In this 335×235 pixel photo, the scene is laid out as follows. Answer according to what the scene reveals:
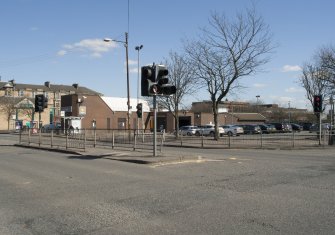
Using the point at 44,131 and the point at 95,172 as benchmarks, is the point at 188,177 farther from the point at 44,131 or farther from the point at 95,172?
the point at 44,131

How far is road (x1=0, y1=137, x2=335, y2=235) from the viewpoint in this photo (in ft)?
23.5

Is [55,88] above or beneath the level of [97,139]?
above

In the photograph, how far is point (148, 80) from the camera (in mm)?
17656

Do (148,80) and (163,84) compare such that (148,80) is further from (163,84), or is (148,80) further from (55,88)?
(55,88)

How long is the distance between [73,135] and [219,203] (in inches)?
692

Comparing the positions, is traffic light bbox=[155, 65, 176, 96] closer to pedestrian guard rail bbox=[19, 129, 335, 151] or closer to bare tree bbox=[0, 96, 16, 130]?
pedestrian guard rail bbox=[19, 129, 335, 151]

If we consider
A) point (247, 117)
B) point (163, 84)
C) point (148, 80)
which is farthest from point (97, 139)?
point (247, 117)

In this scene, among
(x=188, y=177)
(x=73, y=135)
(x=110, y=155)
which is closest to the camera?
(x=188, y=177)

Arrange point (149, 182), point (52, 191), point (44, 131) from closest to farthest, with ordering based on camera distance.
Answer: point (52, 191) → point (149, 182) → point (44, 131)

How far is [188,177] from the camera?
12.9 m

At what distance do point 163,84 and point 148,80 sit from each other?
2.03ft

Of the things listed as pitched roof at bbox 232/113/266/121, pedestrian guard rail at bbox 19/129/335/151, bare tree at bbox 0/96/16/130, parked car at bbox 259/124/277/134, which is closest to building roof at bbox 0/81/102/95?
bare tree at bbox 0/96/16/130

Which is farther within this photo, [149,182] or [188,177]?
[188,177]

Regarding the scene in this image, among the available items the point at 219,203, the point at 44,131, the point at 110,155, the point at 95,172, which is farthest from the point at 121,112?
the point at 219,203
